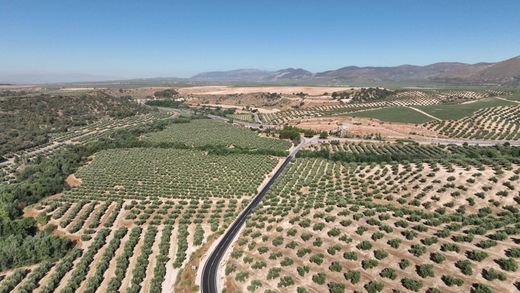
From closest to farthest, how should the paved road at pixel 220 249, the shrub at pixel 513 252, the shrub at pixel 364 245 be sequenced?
the shrub at pixel 513 252
the shrub at pixel 364 245
the paved road at pixel 220 249

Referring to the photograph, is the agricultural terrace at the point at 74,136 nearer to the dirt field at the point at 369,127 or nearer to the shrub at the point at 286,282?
the shrub at the point at 286,282

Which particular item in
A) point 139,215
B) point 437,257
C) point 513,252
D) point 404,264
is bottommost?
point 139,215

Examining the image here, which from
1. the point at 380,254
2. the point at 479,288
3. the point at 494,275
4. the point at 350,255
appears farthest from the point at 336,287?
the point at 494,275

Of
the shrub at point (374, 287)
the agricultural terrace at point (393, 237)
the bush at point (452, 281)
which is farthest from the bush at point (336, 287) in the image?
the bush at point (452, 281)

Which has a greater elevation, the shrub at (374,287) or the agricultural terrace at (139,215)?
the shrub at (374,287)

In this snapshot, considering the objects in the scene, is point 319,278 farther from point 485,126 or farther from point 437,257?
point 485,126

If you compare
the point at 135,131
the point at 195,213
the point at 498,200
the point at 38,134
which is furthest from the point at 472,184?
the point at 38,134

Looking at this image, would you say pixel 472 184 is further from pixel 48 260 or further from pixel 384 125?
pixel 384 125
